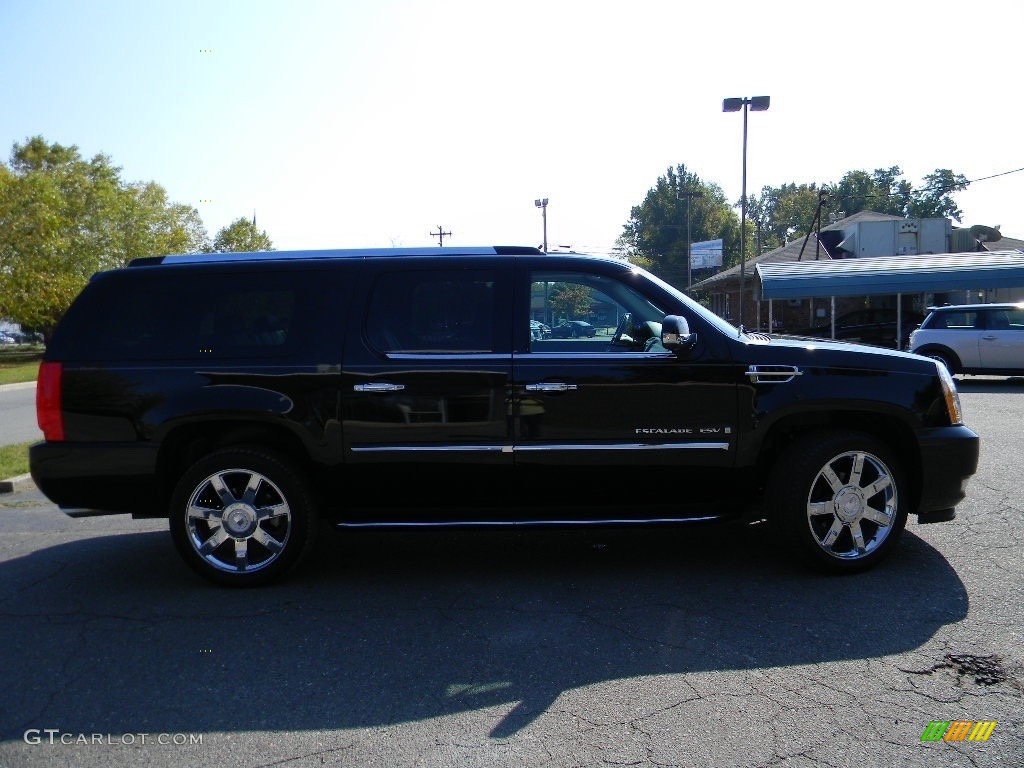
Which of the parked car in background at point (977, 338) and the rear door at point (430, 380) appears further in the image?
the parked car in background at point (977, 338)

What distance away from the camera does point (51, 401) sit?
520 cm

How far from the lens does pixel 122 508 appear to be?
17.3ft

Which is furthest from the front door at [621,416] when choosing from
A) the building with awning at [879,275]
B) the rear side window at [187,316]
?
the building with awning at [879,275]

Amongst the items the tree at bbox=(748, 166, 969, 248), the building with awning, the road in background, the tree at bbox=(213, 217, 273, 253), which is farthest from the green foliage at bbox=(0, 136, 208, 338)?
the tree at bbox=(748, 166, 969, 248)

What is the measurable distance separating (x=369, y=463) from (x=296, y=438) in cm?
47

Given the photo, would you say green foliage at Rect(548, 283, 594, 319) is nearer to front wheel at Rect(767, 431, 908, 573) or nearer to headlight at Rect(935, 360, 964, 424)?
front wheel at Rect(767, 431, 908, 573)

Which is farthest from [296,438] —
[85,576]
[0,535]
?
[0,535]

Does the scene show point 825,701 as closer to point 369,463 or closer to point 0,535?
point 369,463

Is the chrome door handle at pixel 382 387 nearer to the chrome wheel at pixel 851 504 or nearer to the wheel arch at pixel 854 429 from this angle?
the wheel arch at pixel 854 429

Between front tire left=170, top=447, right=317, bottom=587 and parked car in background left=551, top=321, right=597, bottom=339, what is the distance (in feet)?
5.62

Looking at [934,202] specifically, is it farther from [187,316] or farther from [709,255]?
[187,316]

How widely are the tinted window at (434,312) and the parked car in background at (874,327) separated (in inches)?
899

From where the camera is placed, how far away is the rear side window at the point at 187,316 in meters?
5.23

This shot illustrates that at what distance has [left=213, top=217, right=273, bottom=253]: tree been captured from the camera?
5928 cm
